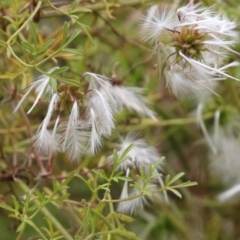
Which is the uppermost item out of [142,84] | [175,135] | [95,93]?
[95,93]

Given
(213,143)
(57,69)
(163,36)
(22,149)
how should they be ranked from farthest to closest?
1. (213,143)
2. (22,149)
3. (163,36)
4. (57,69)

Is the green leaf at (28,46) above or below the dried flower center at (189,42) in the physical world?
above

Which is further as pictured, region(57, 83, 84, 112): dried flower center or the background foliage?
the background foliage

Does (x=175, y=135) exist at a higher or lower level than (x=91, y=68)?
lower

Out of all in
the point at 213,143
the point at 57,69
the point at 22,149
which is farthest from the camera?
the point at 213,143

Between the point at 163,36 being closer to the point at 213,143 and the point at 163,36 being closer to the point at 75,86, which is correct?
the point at 75,86

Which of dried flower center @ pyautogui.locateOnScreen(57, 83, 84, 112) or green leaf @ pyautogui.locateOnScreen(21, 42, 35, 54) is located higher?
green leaf @ pyautogui.locateOnScreen(21, 42, 35, 54)

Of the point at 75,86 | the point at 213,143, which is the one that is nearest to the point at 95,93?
the point at 75,86

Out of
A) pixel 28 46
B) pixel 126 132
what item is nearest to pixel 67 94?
pixel 28 46
